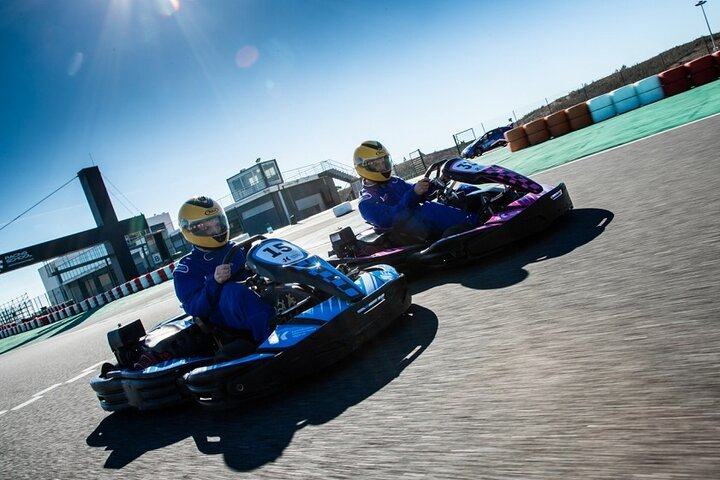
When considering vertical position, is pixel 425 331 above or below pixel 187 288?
below

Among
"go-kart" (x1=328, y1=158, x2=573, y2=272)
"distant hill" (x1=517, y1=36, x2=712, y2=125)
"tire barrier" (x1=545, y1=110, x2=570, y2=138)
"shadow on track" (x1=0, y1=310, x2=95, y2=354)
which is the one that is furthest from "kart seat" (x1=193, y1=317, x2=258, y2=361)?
"distant hill" (x1=517, y1=36, x2=712, y2=125)

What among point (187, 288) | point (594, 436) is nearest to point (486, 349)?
point (594, 436)

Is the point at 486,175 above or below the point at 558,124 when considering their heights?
below

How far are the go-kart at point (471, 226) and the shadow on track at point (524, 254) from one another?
0.41 feet

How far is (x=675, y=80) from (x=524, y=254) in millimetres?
13123

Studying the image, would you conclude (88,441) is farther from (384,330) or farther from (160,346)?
(384,330)

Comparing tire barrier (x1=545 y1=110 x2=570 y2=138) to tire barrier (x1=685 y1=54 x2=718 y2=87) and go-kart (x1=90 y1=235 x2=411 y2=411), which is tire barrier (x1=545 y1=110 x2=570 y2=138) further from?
go-kart (x1=90 y1=235 x2=411 y2=411)

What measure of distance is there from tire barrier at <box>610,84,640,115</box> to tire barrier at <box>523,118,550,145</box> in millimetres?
2131

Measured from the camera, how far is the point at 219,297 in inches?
126

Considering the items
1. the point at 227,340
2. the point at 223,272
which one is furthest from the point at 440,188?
the point at 227,340

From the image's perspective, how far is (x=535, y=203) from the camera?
3564 millimetres

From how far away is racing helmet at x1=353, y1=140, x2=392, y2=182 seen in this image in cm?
483

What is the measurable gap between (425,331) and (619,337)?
3.91 ft

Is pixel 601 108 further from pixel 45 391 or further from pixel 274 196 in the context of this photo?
pixel 274 196
